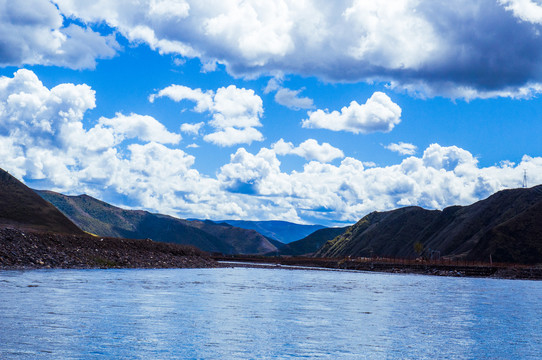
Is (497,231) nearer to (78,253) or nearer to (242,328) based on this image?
(78,253)

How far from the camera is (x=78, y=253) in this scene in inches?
2640

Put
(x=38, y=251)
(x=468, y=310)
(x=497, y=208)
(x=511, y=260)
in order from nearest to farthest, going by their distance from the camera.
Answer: (x=468, y=310) → (x=38, y=251) → (x=511, y=260) → (x=497, y=208)

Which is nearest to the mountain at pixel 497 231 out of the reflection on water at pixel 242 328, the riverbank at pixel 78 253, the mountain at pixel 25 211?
the riverbank at pixel 78 253

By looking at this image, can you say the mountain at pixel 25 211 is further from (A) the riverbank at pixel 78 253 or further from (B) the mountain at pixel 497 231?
(B) the mountain at pixel 497 231

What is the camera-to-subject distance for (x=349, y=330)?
20562 mm

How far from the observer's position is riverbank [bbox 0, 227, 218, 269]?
5612 cm

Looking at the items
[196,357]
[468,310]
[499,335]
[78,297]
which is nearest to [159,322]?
[196,357]

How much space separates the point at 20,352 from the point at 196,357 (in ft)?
14.7

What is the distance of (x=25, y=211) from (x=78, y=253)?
70.6 m

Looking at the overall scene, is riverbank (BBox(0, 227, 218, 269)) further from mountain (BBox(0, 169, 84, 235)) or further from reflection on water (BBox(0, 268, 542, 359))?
mountain (BBox(0, 169, 84, 235))

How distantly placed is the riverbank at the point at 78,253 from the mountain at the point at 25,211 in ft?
138

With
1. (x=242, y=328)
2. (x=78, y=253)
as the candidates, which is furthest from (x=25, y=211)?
(x=242, y=328)

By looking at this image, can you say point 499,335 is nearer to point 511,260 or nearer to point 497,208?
point 511,260

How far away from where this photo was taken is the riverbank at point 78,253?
56125 millimetres
